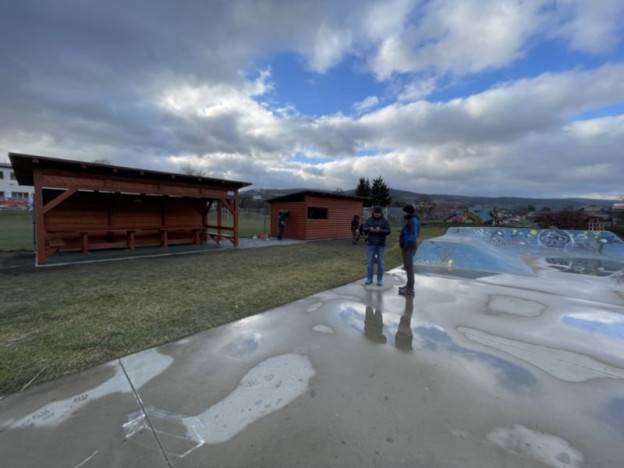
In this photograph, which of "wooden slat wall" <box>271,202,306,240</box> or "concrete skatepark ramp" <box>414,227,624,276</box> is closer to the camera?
"concrete skatepark ramp" <box>414,227,624,276</box>

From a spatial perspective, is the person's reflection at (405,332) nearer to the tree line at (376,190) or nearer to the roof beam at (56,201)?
the roof beam at (56,201)

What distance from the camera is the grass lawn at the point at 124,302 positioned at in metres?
2.71

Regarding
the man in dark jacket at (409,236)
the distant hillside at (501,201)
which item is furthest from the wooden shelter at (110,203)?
the distant hillside at (501,201)

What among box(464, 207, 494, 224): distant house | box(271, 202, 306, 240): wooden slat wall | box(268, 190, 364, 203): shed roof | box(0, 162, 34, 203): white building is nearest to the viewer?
box(268, 190, 364, 203): shed roof

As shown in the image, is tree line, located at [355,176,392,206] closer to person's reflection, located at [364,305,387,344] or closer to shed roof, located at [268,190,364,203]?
shed roof, located at [268,190,364,203]

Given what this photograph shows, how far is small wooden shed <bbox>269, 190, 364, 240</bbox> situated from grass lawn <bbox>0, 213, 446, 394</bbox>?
20.8 ft

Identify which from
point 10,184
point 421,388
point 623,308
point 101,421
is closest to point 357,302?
point 421,388

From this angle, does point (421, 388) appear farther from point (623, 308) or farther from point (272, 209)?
point (272, 209)

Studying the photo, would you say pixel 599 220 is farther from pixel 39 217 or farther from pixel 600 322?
pixel 39 217

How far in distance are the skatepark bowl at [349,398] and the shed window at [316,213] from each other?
10.7 metres

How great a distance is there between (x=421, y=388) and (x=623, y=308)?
175 inches

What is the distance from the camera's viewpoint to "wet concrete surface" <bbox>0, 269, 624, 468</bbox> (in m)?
1.61

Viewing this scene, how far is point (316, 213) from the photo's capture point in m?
14.8

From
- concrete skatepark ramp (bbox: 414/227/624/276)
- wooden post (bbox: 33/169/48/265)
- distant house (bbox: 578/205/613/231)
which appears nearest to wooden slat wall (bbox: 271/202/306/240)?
concrete skatepark ramp (bbox: 414/227/624/276)
